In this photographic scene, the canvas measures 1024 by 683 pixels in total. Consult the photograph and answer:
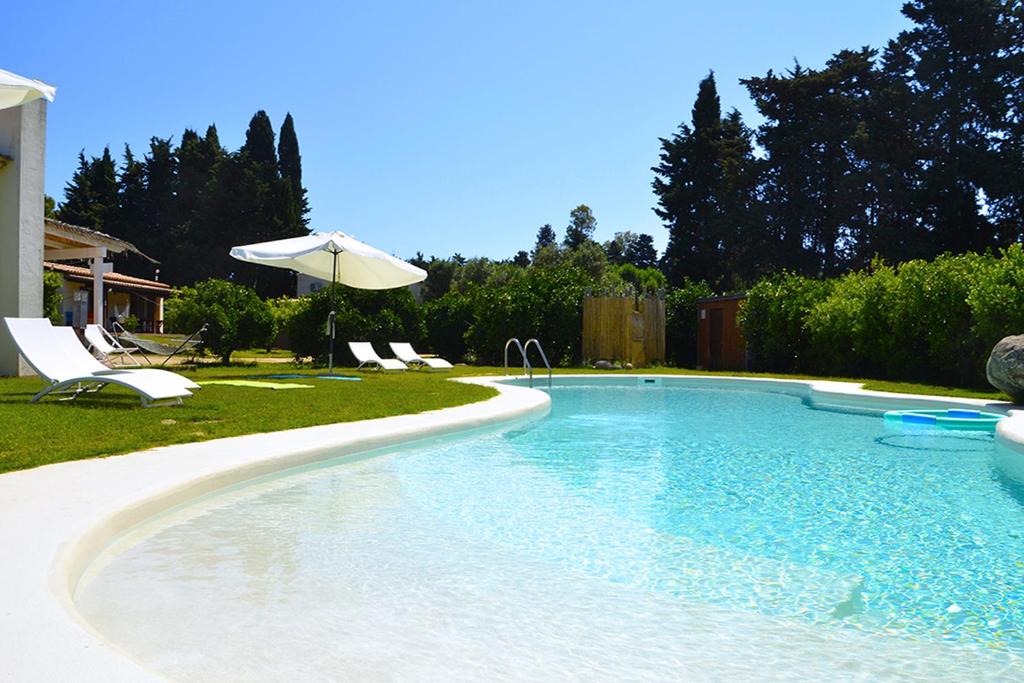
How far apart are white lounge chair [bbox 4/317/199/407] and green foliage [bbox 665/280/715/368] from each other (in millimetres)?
17040

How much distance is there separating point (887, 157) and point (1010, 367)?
78.5ft

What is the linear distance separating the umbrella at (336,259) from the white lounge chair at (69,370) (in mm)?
5161

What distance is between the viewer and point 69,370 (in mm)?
9188

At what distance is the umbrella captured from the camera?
14930mm

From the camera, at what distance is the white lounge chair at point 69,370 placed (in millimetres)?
8453

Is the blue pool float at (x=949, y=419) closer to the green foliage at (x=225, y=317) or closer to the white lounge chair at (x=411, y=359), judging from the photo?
the white lounge chair at (x=411, y=359)

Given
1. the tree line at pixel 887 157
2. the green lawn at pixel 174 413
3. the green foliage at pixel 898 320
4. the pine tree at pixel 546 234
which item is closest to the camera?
the green lawn at pixel 174 413

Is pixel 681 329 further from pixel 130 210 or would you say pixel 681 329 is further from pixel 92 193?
pixel 92 193

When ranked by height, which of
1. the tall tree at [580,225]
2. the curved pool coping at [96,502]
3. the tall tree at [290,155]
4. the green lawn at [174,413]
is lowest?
the curved pool coping at [96,502]

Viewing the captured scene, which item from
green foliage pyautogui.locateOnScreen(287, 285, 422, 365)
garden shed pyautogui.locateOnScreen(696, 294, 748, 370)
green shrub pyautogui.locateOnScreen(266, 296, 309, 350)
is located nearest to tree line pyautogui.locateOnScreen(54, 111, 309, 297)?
green shrub pyautogui.locateOnScreen(266, 296, 309, 350)

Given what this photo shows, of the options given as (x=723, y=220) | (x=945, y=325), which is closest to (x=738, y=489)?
(x=945, y=325)

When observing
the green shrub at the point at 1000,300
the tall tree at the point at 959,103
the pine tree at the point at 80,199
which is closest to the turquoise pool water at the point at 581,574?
the green shrub at the point at 1000,300

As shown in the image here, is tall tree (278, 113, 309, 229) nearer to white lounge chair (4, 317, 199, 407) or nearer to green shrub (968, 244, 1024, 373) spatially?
white lounge chair (4, 317, 199, 407)

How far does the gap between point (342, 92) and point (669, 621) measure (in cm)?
2280
